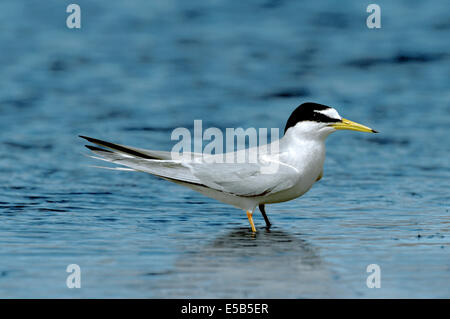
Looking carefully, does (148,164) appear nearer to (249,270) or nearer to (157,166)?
(157,166)

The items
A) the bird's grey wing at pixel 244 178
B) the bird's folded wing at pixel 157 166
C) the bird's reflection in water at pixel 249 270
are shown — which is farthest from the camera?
the bird's folded wing at pixel 157 166

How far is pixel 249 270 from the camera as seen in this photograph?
559 centimetres

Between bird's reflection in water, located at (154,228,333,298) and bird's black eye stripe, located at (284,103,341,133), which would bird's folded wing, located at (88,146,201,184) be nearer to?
bird's reflection in water, located at (154,228,333,298)

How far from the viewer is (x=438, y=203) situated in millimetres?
8000

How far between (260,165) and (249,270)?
1.60 m

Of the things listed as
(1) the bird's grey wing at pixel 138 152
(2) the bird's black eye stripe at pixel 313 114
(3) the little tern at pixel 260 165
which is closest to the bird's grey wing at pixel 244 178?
(3) the little tern at pixel 260 165

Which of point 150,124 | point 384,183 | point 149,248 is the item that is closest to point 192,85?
Result: point 150,124

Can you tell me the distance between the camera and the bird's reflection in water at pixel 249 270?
16.7ft

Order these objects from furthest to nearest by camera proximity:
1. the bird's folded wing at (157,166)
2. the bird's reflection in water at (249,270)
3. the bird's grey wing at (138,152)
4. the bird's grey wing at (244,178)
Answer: the bird's folded wing at (157,166)
the bird's grey wing at (138,152)
the bird's grey wing at (244,178)
the bird's reflection in water at (249,270)

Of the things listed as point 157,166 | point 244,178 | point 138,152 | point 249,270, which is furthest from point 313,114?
point 249,270

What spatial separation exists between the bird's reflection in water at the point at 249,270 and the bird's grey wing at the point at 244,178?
446 millimetres

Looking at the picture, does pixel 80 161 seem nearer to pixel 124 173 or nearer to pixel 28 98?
pixel 124 173

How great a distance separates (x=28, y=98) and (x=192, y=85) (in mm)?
2680

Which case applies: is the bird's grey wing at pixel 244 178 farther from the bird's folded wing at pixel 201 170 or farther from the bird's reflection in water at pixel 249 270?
the bird's reflection in water at pixel 249 270
